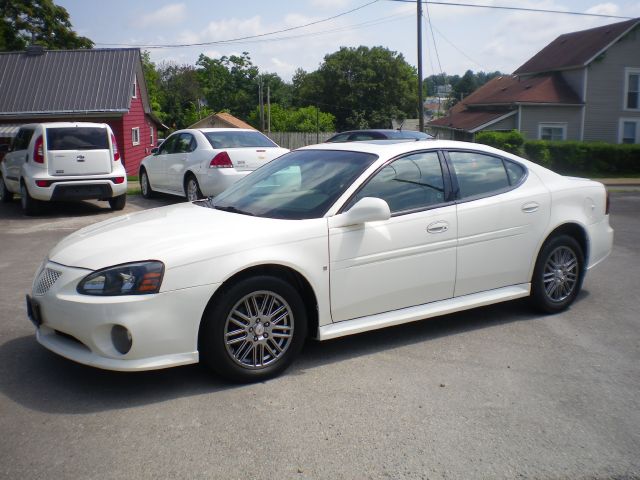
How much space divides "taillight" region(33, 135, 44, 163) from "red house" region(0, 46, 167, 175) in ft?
51.0

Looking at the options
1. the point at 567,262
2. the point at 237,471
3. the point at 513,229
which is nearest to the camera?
the point at 237,471

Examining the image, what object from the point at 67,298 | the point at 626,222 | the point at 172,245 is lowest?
the point at 626,222

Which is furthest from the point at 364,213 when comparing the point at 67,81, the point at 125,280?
the point at 67,81

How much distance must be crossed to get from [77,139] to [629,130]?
32846mm

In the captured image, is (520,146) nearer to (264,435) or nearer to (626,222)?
(626,222)

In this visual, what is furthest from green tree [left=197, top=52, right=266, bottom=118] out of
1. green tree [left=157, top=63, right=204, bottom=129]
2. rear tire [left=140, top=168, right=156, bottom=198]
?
rear tire [left=140, top=168, right=156, bottom=198]

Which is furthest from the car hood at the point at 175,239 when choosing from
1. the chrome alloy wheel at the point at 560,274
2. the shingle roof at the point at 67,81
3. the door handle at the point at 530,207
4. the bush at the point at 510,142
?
the shingle roof at the point at 67,81

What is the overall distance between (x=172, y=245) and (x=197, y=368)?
975mm

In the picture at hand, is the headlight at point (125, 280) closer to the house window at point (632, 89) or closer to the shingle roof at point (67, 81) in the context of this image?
the shingle roof at point (67, 81)

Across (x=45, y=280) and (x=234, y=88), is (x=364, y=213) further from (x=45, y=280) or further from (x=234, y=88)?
(x=234, y=88)

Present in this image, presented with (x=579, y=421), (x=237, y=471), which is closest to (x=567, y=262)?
(x=579, y=421)

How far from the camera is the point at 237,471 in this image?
347cm

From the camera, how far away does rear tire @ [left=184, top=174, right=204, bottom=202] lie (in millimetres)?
13128

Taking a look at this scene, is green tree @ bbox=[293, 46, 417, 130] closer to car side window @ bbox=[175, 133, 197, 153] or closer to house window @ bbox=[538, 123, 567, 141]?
house window @ bbox=[538, 123, 567, 141]
